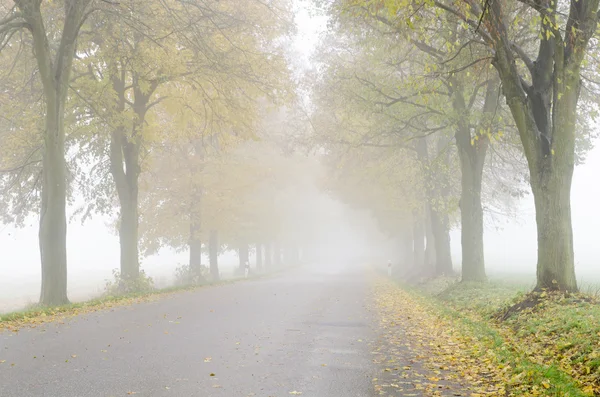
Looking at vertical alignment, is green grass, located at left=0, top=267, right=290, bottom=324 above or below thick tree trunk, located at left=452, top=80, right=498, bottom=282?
below

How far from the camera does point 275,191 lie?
132 ft

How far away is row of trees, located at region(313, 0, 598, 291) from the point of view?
1024 centimetres

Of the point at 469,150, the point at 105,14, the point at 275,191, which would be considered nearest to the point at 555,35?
the point at 469,150

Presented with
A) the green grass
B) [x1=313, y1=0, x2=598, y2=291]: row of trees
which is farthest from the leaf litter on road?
the green grass

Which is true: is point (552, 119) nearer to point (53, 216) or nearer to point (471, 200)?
point (471, 200)

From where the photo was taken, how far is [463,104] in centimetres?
1670

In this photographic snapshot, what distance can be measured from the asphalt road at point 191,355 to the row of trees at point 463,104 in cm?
471

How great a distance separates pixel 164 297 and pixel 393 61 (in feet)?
32.6

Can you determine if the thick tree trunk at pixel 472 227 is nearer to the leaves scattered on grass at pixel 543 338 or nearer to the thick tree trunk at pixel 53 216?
the leaves scattered on grass at pixel 543 338

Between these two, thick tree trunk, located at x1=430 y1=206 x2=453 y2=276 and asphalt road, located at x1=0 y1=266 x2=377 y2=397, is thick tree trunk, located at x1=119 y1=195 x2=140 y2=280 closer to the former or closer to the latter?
asphalt road, located at x1=0 y1=266 x2=377 y2=397

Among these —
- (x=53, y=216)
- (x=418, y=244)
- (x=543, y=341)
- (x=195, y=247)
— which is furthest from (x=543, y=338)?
(x=418, y=244)

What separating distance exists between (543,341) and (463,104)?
10412 millimetres

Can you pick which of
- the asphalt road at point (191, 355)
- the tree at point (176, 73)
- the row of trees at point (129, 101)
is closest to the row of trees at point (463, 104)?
the tree at point (176, 73)

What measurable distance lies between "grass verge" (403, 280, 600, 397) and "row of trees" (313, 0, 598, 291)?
3.97ft
